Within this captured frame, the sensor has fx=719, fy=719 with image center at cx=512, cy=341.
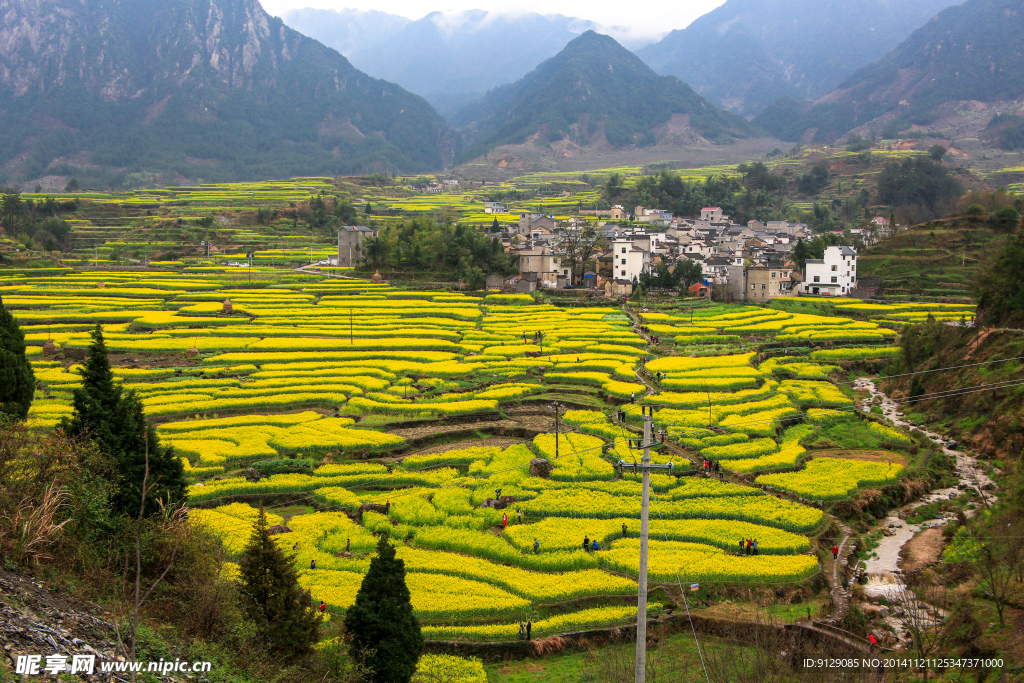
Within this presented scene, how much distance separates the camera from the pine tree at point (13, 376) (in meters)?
21.4

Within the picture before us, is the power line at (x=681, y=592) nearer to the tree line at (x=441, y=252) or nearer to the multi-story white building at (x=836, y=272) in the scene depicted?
the tree line at (x=441, y=252)

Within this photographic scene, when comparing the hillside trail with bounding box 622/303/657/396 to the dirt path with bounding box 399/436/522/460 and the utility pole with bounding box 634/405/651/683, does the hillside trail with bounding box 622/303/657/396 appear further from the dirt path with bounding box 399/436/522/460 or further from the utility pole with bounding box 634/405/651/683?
→ the utility pole with bounding box 634/405/651/683

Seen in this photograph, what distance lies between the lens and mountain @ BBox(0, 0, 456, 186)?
152750mm

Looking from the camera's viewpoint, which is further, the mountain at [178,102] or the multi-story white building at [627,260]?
the mountain at [178,102]

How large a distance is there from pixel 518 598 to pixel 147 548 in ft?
27.2

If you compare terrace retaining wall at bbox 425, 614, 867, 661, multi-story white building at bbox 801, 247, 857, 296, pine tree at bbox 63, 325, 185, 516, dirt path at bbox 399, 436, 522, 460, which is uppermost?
multi-story white building at bbox 801, 247, 857, 296

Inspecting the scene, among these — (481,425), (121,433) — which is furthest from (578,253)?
(121,433)

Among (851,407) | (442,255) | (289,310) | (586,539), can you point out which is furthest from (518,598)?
(442,255)

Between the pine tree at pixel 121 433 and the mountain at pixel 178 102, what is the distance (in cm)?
13851

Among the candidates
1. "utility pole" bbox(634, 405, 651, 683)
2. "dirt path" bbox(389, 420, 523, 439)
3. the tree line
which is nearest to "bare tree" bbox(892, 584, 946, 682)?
"utility pole" bbox(634, 405, 651, 683)

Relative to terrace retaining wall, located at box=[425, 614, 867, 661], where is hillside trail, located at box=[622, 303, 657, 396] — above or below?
above

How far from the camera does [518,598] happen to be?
17188 mm

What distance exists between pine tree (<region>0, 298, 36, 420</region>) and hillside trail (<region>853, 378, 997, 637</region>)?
24232 millimetres

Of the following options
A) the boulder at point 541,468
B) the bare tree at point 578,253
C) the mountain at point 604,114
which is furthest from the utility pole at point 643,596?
the mountain at point 604,114
